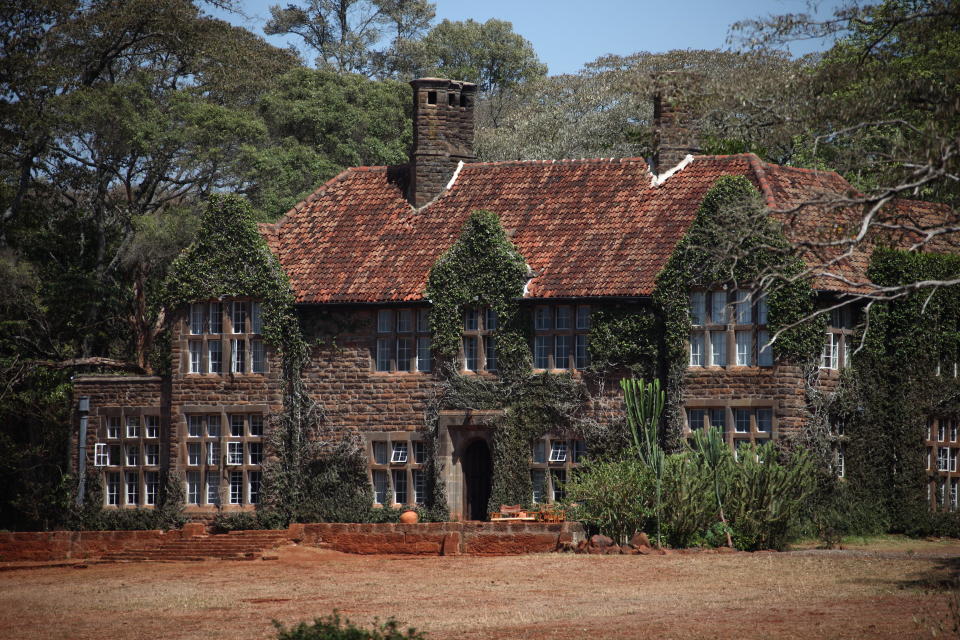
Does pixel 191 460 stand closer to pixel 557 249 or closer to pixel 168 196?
pixel 557 249

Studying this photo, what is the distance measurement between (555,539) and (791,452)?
220 inches

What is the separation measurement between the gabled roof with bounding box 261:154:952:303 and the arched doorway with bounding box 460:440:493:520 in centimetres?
387

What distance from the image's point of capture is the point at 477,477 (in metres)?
34.7

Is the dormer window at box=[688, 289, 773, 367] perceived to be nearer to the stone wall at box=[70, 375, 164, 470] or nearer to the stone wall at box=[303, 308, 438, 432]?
the stone wall at box=[303, 308, 438, 432]

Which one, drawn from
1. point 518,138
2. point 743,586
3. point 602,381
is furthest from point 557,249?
point 518,138

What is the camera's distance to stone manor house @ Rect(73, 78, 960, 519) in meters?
32.3

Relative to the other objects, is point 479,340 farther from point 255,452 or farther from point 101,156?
point 101,156

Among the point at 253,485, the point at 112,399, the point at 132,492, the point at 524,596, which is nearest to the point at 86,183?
the point at 112,399

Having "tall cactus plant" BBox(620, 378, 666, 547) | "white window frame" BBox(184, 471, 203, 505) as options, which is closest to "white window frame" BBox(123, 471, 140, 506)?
"white window frame" BBox(184, 471, 203, 505)

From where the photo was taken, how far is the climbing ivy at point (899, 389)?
32469mm

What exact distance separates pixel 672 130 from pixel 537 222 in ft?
12.6

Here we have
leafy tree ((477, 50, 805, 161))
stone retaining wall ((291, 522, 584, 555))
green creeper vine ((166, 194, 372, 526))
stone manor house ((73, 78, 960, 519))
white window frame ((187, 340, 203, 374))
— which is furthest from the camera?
leafy tree ((477, 50, 805, 161))

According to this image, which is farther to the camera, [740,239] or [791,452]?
[791,452]

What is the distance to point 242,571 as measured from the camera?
28.9 m
